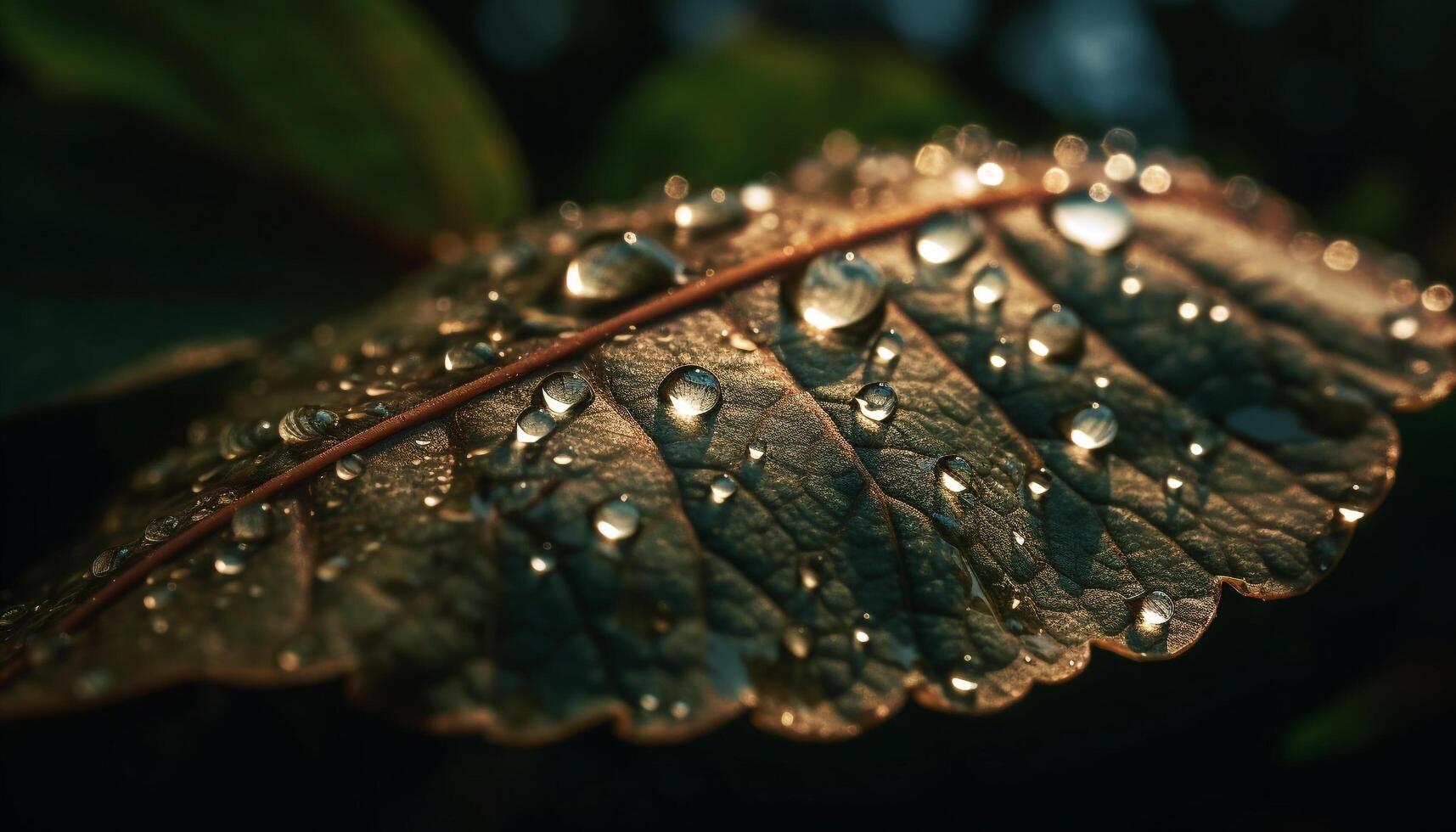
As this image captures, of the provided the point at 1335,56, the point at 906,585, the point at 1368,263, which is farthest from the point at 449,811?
the point at 1335,56

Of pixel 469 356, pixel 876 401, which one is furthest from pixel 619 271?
pixel 876 401

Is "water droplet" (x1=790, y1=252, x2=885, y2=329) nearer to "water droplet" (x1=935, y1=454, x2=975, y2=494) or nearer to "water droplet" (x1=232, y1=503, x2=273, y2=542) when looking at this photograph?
"water droplet" (x1=935, y1=454, x2=975, y2=494)

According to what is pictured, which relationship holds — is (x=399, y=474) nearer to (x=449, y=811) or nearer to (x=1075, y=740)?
(x=449, y=811)

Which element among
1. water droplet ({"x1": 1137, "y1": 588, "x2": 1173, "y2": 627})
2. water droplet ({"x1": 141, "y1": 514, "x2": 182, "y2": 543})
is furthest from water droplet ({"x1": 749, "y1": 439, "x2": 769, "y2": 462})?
water droplet ({"x1": 141, "y1": 514, "x2": 182, "y2": 543})

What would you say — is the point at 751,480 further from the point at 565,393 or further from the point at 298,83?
the point at 298,83

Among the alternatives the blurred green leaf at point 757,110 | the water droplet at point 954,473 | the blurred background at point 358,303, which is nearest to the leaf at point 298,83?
the blurred background at point 358,303
